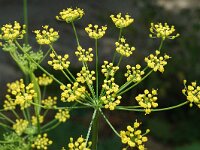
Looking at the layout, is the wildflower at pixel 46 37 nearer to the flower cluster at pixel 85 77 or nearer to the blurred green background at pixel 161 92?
the flower cluster at pixel 85 77

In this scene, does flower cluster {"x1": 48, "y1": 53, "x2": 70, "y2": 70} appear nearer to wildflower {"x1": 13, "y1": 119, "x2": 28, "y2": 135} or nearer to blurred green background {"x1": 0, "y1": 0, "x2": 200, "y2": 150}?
wildflower {"x1": 13, "y1": 119, "x2": 28, "y2": 135}

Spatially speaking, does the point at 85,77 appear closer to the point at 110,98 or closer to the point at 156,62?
the point at 110,98

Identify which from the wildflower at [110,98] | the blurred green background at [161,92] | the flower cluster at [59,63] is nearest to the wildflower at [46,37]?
the flower cluster at [59,63]

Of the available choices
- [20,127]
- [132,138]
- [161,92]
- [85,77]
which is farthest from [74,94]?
[161,92]

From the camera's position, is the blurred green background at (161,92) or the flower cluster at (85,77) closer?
the flower cluster at (85,77)

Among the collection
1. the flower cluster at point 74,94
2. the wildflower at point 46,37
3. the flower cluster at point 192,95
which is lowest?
the flower cluster at point 192,95

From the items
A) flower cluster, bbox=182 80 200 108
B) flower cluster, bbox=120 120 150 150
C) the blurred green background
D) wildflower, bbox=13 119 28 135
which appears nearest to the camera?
flower cluster, bbox=120 120 150 150

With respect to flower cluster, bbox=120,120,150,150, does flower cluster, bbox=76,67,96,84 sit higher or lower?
higher

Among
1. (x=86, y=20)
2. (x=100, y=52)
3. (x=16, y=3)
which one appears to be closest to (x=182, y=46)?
(x=100, y=52)

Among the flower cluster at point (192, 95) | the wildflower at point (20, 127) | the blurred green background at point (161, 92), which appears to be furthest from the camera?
the blurred green background at point (161, 92)

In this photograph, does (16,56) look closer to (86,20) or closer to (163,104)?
(163,104)

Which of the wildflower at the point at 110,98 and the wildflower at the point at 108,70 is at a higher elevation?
the wildflower at the point at 108,70

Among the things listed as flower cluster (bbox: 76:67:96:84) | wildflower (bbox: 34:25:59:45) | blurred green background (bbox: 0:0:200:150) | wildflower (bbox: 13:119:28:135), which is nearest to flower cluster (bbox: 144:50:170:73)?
flower cluster (bbox: 76:67:96:84)
